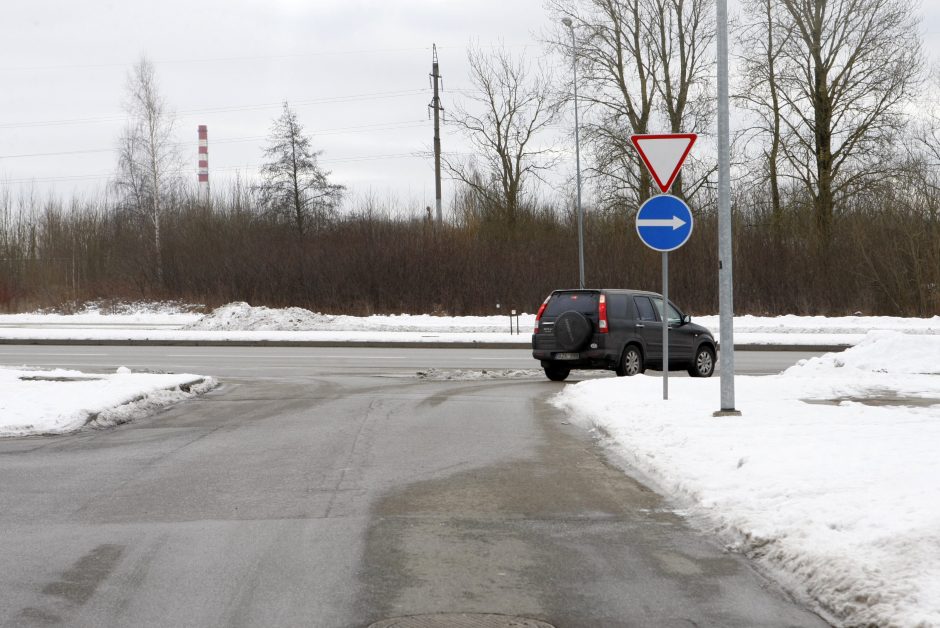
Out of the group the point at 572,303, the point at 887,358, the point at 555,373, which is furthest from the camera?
the point at 572,303

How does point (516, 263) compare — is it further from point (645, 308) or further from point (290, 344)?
point (645, 308)

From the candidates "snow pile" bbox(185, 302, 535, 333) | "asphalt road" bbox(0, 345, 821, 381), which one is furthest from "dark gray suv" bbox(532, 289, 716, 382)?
"snow pile" bbox(185, 302, 535, 333)

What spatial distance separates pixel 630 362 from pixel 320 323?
20.2 meters

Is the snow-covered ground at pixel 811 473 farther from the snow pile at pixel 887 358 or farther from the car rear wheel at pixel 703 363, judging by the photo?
the car rear wheel at pixel 703 363

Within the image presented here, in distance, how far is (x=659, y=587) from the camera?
546cm

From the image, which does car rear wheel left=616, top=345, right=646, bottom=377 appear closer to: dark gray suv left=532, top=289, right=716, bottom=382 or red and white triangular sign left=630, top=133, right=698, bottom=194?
dark gray suv left=532, top=289, right=716, bottom=382

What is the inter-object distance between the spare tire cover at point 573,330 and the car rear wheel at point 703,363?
10.3ft

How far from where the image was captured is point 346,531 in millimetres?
6789

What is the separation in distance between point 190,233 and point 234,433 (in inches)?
1696

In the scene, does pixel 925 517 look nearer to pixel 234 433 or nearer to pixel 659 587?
pixel 659 587

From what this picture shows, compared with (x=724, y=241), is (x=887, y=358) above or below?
below

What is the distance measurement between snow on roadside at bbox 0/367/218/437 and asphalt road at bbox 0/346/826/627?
53 cm

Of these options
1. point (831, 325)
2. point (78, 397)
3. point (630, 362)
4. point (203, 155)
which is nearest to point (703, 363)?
point (630, 362)

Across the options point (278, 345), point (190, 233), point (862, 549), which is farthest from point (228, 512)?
point (190, 233)
